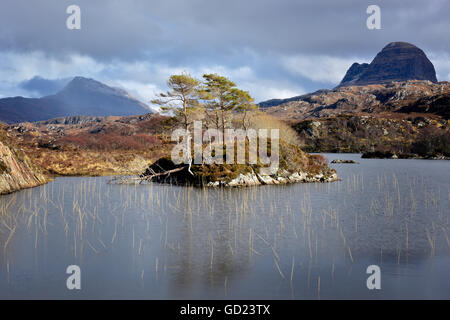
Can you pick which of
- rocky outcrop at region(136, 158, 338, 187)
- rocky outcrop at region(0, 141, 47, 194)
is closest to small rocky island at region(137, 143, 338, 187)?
rocky outcrop at region(136, 158, 338, 187)

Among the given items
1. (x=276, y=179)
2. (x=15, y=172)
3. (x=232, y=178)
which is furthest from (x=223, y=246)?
(x=15, y=172)

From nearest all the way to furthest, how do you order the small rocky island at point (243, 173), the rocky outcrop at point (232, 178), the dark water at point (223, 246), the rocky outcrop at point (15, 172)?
1. the dark water at point (223, 246)
2. the rocky outcrop at point (15, 172)
3. the rocky outcrop at point (232, 178)
4. the small rocky island at point (243, 173)

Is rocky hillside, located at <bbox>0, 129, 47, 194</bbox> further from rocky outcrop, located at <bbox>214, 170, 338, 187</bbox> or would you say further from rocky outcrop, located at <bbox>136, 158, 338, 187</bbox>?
rocky outcrop, located at <bbox>214, 170, 338, 187</bbox>

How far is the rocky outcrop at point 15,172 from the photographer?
33.8 meters

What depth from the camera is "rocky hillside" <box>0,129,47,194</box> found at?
111 ft

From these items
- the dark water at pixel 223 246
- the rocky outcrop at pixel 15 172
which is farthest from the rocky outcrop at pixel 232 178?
the dark water at pixel 223 246

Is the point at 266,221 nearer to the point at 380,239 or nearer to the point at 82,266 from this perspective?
the point at 380,239

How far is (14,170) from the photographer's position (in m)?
36.6

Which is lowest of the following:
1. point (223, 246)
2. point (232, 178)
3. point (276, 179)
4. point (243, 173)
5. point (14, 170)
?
point (223, 246)

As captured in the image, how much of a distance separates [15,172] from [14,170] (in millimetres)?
222

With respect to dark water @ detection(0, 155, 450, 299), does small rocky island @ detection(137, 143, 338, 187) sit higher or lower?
higher

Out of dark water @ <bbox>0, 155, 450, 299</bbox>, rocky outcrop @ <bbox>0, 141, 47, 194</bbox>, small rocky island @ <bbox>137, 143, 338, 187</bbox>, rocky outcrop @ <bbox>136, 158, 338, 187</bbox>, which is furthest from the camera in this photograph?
small rocky island @ <bbox>137, 143, 338, 187</bbox>

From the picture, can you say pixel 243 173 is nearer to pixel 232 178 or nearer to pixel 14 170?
pixel 232 178

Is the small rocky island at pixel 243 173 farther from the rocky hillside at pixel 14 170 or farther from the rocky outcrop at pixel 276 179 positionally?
the rocky hillside at pixel 14 170
